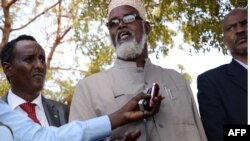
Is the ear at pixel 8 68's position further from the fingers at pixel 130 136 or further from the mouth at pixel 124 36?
the fingers at pixel 130 136

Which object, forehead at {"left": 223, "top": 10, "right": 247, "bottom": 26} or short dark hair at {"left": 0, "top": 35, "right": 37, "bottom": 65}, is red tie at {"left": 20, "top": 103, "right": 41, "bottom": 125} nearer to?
short dark hair at {"left": 0, "top": 35, "right": 37, "bottom": 65}

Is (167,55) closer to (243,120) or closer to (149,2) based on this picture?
(149,2)

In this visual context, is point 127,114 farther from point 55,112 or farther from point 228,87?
point 55,112

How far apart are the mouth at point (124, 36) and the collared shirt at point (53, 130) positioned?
32.1 inches

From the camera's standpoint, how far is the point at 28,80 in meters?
3.46

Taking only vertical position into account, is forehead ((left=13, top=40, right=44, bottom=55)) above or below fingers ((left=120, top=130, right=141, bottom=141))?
above

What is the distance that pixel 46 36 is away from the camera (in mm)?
14742

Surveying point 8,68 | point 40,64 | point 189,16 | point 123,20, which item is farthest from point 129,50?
point 189,16

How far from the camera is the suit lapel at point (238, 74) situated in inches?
116

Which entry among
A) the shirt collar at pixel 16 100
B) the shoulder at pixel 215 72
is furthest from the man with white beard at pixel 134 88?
the shirt collar at pixel 16 100

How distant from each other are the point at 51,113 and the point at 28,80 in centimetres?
32

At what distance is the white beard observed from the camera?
115 inches

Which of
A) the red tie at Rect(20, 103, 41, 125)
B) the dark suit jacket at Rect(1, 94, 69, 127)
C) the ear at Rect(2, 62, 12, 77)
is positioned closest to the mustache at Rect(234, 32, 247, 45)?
the dark suit jacket at Rect(1, 94, 69, 127)

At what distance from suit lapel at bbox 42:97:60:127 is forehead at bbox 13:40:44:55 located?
0.39 metres
